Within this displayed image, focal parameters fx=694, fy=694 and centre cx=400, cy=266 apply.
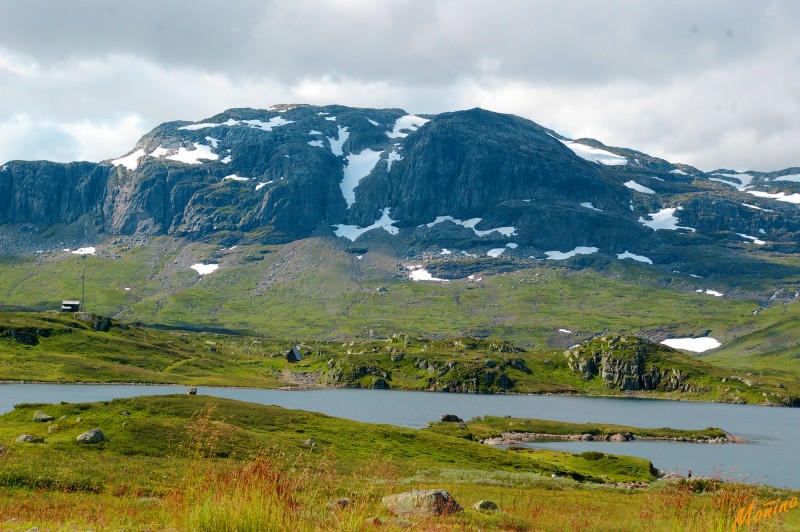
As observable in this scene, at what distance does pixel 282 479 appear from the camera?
12461 millimetres

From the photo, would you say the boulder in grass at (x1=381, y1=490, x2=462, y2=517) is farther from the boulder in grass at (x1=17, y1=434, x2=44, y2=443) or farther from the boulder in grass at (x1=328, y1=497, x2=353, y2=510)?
the boulder in grass at (x1=17, y1=434, x2=44, y2=443)

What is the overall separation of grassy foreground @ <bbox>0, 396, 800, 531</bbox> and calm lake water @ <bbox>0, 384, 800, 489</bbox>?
78.3 ft

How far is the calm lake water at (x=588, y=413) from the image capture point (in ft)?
322

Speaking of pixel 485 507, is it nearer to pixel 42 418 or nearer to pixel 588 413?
pixel 42 418

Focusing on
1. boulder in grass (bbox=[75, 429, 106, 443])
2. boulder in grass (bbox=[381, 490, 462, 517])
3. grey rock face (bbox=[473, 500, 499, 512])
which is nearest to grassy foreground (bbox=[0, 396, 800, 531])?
boulder in grass (bbox=[75, 429, 106, 443])

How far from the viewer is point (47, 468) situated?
34.4 m

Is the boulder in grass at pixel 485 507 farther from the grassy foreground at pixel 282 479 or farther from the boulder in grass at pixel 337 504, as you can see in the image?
the boulder in grass at pixel 337 504

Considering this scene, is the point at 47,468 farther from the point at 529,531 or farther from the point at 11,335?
the point at 11,335

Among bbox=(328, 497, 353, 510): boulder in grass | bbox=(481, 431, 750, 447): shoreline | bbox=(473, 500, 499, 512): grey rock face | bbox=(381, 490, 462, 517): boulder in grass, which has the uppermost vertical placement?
bbox=(328, 497, 353, 510): boulder in grass

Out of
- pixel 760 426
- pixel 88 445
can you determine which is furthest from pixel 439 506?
pixel 760 426

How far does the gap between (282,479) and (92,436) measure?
139ft

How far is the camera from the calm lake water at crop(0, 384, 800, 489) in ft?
322

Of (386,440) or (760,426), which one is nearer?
(386,440)

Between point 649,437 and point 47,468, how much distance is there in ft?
358
